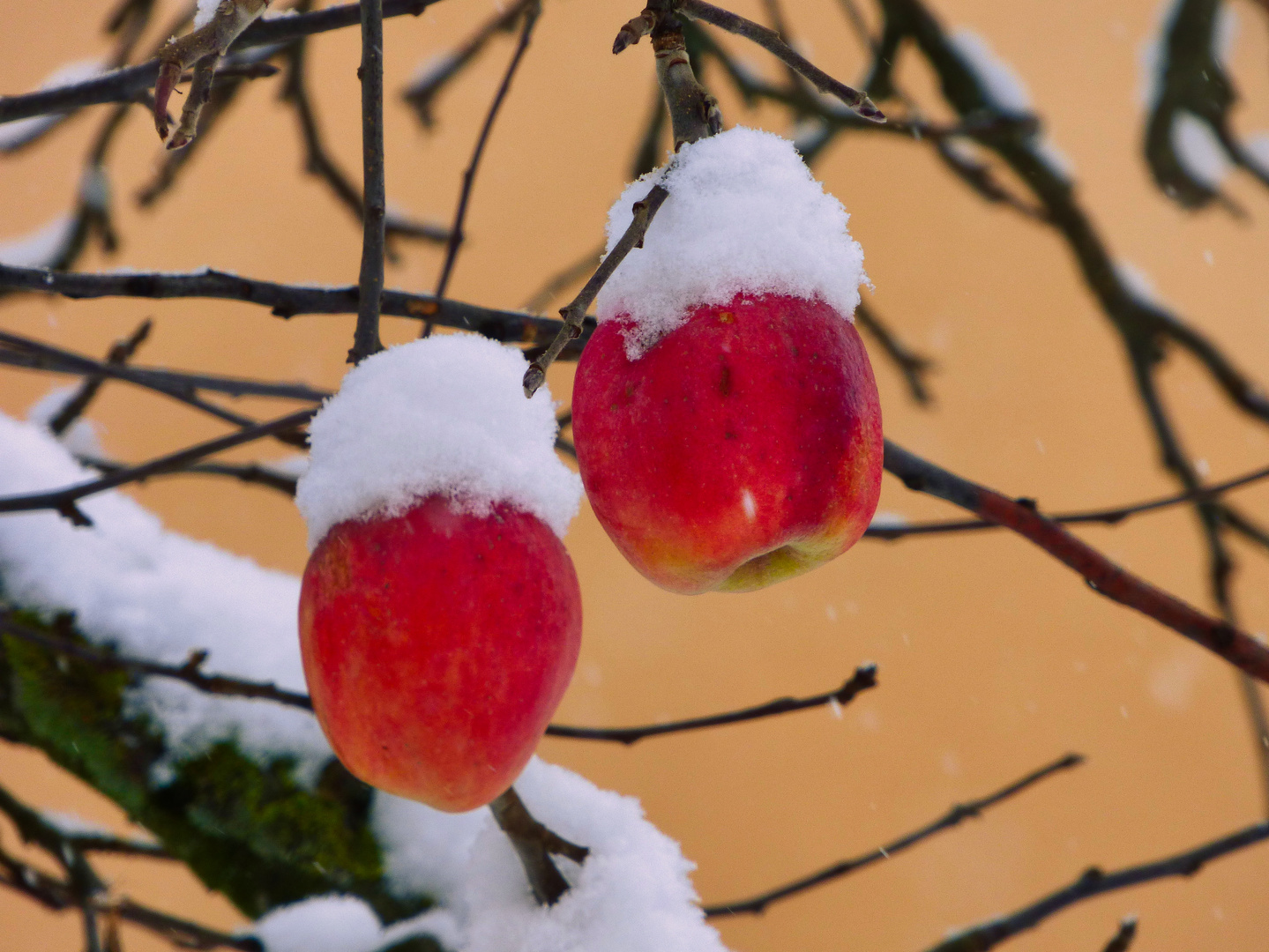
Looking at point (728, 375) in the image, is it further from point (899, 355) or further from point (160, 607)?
point (899, 355)

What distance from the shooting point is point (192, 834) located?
773 millimetres

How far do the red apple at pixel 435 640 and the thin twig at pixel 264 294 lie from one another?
13cm

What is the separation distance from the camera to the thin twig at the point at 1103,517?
561 millimetres

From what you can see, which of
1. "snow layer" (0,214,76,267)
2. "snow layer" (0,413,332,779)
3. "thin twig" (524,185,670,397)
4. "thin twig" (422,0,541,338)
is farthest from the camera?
"snow layer" (0,214,76,267)

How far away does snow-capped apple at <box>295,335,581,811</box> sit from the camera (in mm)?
395

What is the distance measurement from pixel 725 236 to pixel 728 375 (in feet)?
0.18

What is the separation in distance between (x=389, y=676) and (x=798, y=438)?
0.62 feet

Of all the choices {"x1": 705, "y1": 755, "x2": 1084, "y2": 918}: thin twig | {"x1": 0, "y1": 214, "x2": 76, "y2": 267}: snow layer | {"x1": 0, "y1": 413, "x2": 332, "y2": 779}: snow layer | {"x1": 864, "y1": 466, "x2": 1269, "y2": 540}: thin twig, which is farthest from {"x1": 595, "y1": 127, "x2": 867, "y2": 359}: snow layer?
{"x1": 0, "y1": 214, "x2": 76, "y2": 267}: snow layer

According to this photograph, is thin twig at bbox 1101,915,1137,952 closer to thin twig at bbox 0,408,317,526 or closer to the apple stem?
the apple stem

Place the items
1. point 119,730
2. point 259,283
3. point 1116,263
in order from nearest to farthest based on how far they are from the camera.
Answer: point 259,283
point 119,730
point 1116,263

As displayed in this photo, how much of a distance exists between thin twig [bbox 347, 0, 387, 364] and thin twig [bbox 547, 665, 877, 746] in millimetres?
280

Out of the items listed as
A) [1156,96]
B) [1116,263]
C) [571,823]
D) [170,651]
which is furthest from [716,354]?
[1156,96]

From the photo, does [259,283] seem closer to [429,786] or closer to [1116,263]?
[429,786]

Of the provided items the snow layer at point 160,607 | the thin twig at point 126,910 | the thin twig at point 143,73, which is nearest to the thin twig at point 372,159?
the thin twig at point 143,73
